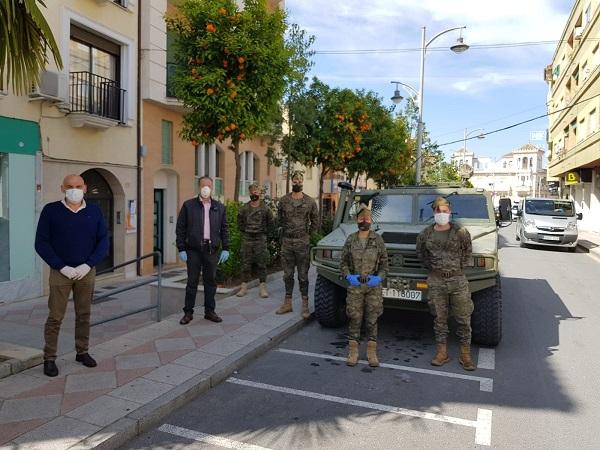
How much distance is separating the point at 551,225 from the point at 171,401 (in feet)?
52.6

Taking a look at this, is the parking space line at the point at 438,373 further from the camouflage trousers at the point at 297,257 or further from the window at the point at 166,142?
the window at the point at 166,142

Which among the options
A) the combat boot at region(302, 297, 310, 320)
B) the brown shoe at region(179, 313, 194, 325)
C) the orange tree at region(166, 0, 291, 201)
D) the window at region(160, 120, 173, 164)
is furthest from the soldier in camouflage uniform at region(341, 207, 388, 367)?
the window at region(160, 120, 173, 164)

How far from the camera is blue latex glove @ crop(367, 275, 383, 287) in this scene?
16.4 feet

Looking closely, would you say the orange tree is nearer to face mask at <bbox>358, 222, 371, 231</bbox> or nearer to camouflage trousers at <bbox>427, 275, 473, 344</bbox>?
face mask at <bbox>358, 222, 371, 231</bbox>

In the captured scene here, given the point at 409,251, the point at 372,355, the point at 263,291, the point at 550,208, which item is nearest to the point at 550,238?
the point at 550,208

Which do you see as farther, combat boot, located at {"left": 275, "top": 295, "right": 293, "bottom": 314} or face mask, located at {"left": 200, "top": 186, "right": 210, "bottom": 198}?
combat boot, located at {"left": 275, "top": 295, "right": 293, "bottom": 314}

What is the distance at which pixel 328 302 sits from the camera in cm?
642

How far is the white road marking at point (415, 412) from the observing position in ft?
12.3

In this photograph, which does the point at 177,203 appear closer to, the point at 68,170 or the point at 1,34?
the point at 68,170

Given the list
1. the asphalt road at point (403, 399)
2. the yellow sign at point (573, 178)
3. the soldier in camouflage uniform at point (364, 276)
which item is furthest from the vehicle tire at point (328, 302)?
the yellow sign at point (573, 178)

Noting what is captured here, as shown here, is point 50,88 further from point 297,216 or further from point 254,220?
point 297,216

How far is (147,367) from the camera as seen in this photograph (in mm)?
4777

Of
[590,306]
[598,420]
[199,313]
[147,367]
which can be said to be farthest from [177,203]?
[598,420]

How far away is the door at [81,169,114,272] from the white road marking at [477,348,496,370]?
24.3 ft
